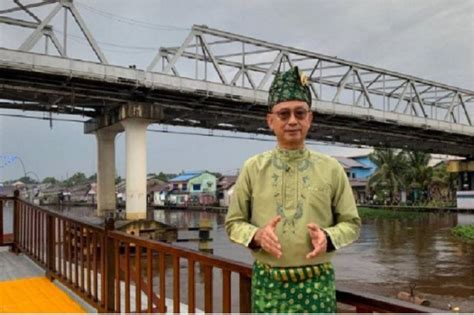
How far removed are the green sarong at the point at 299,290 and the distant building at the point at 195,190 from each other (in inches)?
2436

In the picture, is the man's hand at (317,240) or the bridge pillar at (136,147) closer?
the man's hand at (317,240)

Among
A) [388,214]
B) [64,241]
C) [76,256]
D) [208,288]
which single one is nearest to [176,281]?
[208,288]

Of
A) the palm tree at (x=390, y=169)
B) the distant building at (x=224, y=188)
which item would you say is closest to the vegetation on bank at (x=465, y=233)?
the palm tree at (x=390, y=169)

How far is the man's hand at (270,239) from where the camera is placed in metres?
1.87

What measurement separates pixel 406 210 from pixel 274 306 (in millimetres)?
47490

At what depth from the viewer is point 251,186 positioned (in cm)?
213

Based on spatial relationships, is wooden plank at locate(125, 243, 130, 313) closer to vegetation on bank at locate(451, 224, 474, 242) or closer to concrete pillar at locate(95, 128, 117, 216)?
concrete pillar at locate(95, 128, 117, 216)

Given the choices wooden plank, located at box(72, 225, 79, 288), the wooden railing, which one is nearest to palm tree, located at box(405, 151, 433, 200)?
the wooden railing

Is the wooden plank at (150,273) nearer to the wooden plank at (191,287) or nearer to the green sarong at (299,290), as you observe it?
the wooden plank at (191,287)

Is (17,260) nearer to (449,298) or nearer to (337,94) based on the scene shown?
(449,298)

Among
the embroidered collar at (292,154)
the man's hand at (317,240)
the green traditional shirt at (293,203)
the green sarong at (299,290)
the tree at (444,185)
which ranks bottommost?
the tree at (444,185)

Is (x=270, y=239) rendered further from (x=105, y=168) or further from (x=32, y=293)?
(x=105, y=168)

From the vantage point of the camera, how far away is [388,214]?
141ft

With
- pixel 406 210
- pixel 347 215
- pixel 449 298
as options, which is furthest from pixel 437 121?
pixel 347 215
